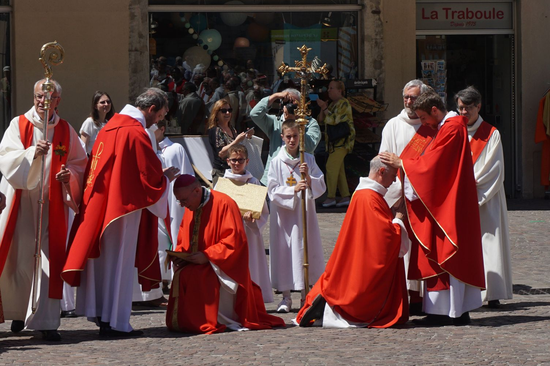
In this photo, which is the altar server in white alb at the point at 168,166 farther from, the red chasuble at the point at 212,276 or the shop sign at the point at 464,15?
the shop sign at the point at 464,15

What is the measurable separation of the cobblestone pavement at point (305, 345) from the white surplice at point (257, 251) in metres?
0.35

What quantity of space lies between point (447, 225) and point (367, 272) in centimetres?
74

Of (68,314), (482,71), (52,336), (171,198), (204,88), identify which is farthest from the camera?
(482,71)

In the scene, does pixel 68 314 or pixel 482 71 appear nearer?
pixel 68 314

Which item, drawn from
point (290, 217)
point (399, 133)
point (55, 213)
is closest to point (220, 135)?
point (290, 217)

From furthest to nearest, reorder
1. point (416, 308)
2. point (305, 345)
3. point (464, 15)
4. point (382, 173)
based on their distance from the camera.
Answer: point (464, 15) < point (416, 308) < point (382, 173) < point (305, 345)

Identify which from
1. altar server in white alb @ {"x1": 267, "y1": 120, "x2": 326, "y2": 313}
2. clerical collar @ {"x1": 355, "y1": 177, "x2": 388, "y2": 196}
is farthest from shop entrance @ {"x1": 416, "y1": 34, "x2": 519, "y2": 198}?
clerical collar @ {"x1": 355, "y1": 177, "x2": 388, "y2": 196}

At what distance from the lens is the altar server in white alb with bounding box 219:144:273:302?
9.00m

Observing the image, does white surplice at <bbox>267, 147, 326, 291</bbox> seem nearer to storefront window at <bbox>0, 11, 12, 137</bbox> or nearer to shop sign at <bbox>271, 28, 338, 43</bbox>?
shop sign at <bbox>271, 28, 338, 43</bbox>

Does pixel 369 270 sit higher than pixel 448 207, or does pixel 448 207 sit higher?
pixel 448 207

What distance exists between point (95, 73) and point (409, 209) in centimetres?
820

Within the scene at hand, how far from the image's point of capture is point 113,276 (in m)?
7.73

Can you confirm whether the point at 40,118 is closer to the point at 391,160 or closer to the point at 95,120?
the point at 391,160

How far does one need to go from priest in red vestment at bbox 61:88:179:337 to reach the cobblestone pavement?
0.90 feet
